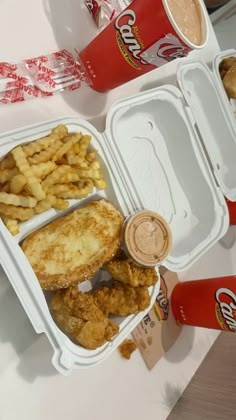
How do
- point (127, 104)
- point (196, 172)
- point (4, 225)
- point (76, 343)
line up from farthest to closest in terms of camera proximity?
point (196, 172)
point (127, 104)
point (76, 343)
point (4, 225)

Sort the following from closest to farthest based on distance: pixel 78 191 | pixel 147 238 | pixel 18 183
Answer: pixel 18 183 < pixel 78 191 < pixel 147 238

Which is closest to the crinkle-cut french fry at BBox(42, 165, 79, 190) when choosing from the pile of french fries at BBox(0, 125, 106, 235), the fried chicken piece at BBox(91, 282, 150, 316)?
the pile of french fries at BBox(0, 125, 106, 235)

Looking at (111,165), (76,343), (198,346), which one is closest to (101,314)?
(76,343)

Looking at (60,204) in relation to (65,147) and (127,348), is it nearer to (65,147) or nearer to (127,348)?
(65,147)

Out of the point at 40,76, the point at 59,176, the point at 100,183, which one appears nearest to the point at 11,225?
the point at 59,176

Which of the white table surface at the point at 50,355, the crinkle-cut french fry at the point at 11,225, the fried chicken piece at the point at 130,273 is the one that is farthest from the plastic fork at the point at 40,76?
the fried chicken piece at the point at 130,273

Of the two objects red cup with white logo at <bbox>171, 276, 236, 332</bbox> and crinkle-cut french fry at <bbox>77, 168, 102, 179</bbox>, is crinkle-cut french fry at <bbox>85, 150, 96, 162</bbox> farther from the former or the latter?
red cup with white logo at <bbox>171, 276, 236, 332</bbox>

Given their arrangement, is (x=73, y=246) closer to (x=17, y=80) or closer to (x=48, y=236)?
(x=48, y=236)
